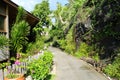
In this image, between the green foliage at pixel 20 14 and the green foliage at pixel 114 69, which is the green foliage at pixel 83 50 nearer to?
the green foliage at pixel 114 69

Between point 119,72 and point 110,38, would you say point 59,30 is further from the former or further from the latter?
point 119,72

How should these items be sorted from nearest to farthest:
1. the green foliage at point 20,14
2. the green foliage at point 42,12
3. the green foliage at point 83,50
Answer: the green foliage at point 20,14
the green foliage at point 83,50
the green foliage at point 42,12

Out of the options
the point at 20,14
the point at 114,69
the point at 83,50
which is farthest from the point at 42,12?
the point at 114,69

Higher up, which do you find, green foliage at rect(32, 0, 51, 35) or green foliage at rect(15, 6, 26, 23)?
green foliage at rect(32, 0, 51, 35)

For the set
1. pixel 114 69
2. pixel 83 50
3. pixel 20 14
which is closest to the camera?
pixel 20 14

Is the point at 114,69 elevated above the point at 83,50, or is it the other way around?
the point at 83,50

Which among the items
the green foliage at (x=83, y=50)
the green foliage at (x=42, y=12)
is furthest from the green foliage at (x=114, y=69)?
the green foliage at (x=42, y=12)

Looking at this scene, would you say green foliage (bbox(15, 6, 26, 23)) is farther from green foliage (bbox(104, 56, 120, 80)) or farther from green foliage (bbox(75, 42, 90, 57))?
green foliage (bbox(75, 42, 90, 57))

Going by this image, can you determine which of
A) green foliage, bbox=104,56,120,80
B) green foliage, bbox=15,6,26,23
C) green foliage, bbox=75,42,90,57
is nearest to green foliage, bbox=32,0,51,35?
green foliage, bbox=75,42,90,57

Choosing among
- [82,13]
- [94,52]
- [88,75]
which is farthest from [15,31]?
[82,13]

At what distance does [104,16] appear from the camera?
23328mm

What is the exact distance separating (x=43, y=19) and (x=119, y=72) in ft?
118

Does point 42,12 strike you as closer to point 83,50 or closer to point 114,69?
point 83,50

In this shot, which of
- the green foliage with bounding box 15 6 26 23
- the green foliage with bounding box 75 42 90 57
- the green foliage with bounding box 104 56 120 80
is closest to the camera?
the green foliage with bounding box 15 6 26 23
